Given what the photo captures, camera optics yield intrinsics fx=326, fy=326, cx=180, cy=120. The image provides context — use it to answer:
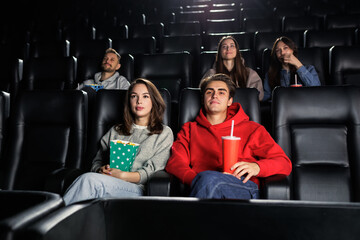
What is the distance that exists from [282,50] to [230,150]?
124 centimetres

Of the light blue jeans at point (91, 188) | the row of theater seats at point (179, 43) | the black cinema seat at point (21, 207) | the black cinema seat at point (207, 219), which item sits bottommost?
the light blue jeans at point (91, 188)

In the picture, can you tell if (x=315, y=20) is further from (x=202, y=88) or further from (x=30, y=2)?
(x=30, y=2)

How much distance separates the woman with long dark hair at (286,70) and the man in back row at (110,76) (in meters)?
0.89

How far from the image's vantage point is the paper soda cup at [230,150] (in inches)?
35.1

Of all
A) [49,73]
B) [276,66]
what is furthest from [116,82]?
[276,66]

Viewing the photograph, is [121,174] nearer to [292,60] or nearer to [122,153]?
[122,153]

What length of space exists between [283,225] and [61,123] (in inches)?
48.6

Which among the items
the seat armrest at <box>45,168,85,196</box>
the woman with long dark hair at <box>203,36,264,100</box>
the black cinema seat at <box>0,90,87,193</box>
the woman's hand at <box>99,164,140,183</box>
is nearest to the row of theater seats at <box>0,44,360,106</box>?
the woman with long dark hair at <box>203,36,264,100</box>

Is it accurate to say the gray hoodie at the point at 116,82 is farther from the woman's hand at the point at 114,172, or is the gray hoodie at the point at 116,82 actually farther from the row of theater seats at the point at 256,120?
the woman's hand at the point at 114,172

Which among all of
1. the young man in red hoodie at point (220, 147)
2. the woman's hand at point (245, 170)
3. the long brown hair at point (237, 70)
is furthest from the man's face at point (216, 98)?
the long brown hair at point (237, 70)

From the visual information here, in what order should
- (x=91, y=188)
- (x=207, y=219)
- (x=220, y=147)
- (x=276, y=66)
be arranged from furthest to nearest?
(x=276, y=66) → (x=220, y=147) → (x=91, y=188) → (x=207, y=219)

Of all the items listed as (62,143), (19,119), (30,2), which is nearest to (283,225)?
(62,143)

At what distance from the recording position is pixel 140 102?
1299 millimetres

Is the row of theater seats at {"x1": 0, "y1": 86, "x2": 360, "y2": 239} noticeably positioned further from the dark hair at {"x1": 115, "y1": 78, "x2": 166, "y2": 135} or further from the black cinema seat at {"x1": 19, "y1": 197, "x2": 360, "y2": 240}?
the black cinema seat at {"x1": 19, "y1": 197, "x2": 360, "y2": 240}
